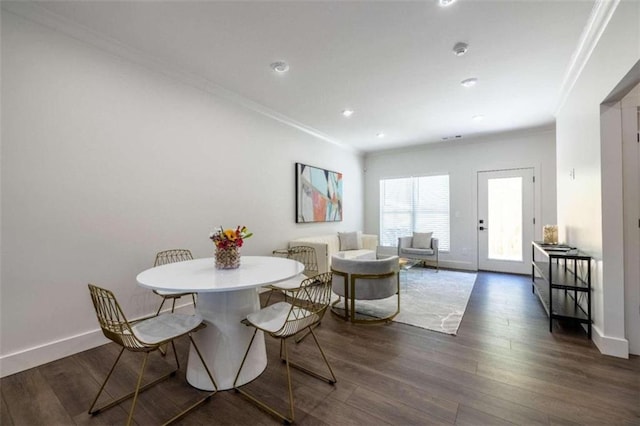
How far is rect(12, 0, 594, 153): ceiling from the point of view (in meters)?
2.22

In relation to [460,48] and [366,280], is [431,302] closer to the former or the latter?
[366,280]

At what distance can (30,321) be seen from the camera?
221 cm

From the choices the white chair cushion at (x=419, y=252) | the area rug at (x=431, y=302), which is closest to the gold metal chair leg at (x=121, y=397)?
the area rug at (x=431, y=302)

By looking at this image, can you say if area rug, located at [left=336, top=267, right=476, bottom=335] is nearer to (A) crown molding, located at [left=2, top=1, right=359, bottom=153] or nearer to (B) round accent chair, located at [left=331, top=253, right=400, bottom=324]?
(B) round accent chair, located at [left=331, top=253, right=400, bottom=324]

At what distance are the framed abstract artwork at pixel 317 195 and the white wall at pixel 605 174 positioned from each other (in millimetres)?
3795

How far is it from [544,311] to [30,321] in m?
5.33

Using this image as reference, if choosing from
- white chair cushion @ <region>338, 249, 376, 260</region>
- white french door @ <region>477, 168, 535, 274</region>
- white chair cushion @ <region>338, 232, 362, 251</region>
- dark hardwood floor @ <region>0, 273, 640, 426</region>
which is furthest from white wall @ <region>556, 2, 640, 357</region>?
white chair cushion @ <region>338, 232, 362, 251</region>

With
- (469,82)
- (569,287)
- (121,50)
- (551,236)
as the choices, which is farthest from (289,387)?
(551,236)

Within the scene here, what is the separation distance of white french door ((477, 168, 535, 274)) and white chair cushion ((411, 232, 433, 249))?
1.07 m

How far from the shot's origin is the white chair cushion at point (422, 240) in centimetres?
587

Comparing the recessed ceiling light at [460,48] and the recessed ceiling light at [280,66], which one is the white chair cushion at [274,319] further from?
the recessed ceiling light at [460,48]

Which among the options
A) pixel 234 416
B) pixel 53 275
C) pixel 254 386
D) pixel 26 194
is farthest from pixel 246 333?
pixel 26 194

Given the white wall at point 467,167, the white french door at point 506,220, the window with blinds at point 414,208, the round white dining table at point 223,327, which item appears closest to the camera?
the round white dining table at point 223,327

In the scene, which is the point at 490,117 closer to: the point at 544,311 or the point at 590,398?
the point at 544,311
